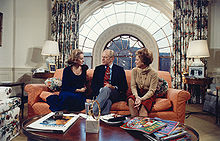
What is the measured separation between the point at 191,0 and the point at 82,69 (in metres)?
3.63

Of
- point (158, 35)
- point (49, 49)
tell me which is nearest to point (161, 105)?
point (49, 49)

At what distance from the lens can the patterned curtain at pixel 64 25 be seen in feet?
15.1

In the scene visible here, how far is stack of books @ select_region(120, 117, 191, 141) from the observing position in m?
1.03

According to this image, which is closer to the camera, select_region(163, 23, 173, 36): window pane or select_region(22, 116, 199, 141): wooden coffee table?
select_region(22, 116, 199, 141): wooden coffee table

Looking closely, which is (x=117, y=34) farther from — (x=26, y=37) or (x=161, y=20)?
(x=26, y=37)

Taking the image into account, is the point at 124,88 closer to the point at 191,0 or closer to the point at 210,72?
the point at 210,72

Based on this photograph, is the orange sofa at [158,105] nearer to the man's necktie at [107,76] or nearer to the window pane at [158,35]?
the man's necktie at [107,76]

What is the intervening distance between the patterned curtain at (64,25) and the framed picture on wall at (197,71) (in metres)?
3.10

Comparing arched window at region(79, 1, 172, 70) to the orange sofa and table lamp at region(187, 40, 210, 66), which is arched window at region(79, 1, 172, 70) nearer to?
table lamp at region(187, 40, 210, 66)

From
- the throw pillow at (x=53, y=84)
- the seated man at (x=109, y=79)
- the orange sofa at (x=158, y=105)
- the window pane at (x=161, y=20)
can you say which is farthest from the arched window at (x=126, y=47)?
the throw pillow at (x=53, y=84)

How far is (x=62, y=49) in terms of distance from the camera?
4.64 metres

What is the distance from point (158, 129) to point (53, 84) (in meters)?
1.91

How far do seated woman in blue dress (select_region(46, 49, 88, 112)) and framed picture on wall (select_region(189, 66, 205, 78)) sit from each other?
2.62 metres

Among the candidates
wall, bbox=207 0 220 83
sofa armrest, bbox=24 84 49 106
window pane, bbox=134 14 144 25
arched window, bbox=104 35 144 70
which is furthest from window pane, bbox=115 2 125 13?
sofa armrest, bbox=24 84 49 106
